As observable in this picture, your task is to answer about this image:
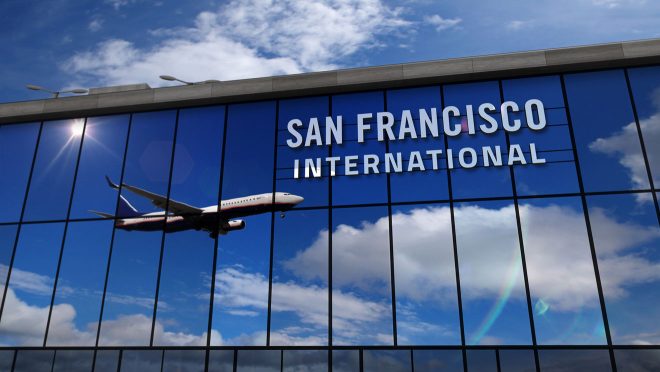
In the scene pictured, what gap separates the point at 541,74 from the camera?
74.6 ft

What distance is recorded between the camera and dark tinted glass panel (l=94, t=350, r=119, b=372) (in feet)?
70.4

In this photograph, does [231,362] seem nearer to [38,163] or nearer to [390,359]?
[390,359]

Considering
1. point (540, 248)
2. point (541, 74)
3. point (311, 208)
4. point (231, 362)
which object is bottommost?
point (231, 362)

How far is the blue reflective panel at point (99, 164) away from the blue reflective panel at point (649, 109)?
2110 cm

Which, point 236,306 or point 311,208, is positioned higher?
point 311,208

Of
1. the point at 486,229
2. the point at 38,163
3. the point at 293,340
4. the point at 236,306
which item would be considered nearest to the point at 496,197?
the point at 486,229

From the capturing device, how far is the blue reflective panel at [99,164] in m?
24.2

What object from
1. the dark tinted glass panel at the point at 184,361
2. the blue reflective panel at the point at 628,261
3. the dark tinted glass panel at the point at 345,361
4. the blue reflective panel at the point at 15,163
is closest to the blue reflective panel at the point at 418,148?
the blue reflective panel at the point at 628,261

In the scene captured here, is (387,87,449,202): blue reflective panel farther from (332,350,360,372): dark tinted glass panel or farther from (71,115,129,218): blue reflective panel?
(71,115,129,218): blue reflective panel

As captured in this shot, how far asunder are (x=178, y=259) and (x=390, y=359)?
9.32m

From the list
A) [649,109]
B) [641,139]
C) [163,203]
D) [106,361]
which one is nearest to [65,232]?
[163,203]

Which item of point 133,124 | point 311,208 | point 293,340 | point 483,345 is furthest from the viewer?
point 133,124

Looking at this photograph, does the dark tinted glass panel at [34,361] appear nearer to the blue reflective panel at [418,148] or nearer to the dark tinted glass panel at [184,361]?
the dark tinted glass panel at [184,361]

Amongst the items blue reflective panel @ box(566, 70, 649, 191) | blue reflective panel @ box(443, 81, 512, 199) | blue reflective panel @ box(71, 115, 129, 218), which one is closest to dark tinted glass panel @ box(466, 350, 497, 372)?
blue reflective panel @ box(443, 81, 512, 199)
